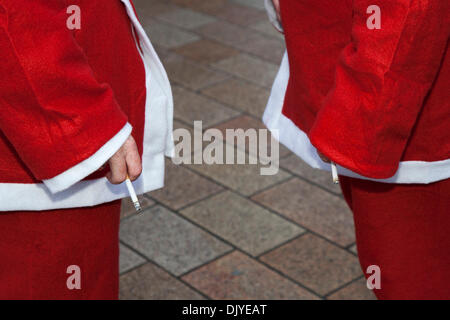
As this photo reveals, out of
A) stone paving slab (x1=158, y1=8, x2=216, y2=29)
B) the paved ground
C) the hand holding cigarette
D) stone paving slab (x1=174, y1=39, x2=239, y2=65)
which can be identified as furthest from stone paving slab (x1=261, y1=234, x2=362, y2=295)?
stone paving slab (x1=158, y1=8, x2=216, y2=29)

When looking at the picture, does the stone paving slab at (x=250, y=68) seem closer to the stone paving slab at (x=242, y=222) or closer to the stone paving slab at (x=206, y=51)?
the stone paving slab at (x=206, y=51)

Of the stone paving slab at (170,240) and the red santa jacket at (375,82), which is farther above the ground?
the red santa jacket at (375,82)

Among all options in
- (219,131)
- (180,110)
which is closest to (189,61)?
(180,110)

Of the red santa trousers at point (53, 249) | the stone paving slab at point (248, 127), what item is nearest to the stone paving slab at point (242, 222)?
the stone paving slab at point (248, 127)

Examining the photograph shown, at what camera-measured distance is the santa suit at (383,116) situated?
1737 millimetres

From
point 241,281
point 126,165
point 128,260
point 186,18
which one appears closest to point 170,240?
point 128,260

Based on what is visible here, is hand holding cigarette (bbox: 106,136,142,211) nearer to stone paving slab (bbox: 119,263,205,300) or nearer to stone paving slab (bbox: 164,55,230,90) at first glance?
stone paving slab (bbox: 119,263,205,300)

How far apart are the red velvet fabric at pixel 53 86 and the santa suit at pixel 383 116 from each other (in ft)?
1.66

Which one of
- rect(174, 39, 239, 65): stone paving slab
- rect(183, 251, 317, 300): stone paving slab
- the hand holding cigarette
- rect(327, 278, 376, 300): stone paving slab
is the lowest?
rect(174, 39, 239, 65): stone paving slab

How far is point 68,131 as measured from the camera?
1709mm

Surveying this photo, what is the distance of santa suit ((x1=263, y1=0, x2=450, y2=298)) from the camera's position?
5.70ft

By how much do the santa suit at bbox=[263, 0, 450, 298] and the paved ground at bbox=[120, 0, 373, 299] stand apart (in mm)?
1031

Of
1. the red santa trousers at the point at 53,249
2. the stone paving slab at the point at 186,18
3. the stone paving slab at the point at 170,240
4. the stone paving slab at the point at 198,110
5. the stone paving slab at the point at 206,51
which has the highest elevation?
the red santa trousers at the point at 53,249

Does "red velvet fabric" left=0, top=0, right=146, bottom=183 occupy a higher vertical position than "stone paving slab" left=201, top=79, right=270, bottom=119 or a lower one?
higher
